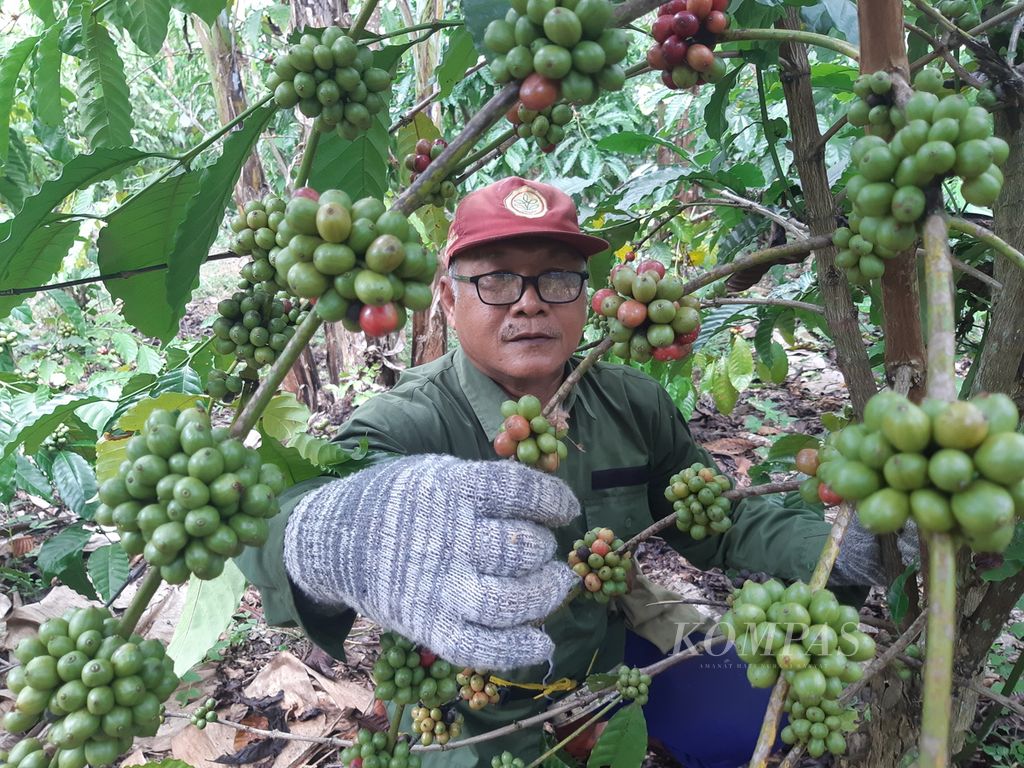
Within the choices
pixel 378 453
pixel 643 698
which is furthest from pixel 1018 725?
pixel 378 453

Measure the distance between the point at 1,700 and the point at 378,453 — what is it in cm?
263

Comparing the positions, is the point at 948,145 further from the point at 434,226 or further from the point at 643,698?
the point at 434,226

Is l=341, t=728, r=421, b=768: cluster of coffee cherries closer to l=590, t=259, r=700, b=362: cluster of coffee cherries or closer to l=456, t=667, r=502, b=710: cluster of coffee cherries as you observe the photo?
l=456, t=667, r=502, b=710: cluster of coffee cherries

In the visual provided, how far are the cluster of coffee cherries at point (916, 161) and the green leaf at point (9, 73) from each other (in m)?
1.89

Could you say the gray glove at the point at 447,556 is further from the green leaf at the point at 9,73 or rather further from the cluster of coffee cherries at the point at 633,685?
the green leaf at the point at 9,73

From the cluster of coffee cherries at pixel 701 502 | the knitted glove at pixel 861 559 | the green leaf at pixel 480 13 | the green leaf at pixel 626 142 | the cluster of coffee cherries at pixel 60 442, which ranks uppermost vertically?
the green leaf at pixel 626 142

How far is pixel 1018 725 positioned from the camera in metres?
2.40

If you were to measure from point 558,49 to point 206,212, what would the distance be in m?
0.79

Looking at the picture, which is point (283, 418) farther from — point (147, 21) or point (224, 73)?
point (224, 73)

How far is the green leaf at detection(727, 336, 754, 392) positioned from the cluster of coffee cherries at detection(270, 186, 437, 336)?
8.45 feet

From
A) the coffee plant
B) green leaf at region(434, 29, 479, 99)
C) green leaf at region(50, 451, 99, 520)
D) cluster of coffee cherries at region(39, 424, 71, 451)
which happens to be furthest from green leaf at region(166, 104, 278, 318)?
cluster of coffee cherries at region(39, 424, 71, 451)

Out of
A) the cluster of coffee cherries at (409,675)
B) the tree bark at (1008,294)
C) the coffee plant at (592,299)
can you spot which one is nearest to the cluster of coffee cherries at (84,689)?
the coffee plant at (592,299)

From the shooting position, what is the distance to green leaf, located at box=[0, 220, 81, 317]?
1.42 metres

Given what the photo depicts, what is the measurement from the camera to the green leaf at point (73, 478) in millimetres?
2768
